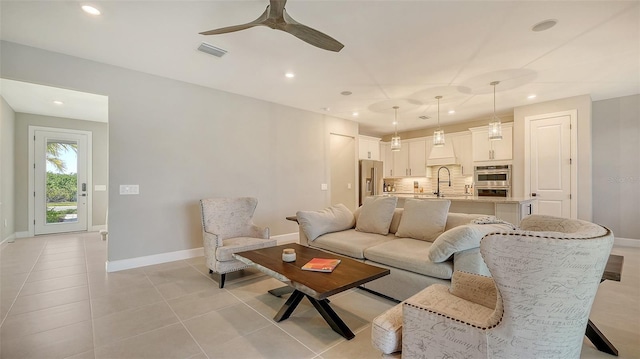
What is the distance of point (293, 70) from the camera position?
3.77 m

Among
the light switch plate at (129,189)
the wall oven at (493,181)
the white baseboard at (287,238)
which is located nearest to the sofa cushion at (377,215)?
the white baseboard at (287,238)

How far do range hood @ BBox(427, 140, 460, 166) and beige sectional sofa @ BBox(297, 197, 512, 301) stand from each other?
3.84 metres

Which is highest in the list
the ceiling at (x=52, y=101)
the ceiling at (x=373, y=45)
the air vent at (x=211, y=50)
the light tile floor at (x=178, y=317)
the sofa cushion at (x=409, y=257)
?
the air vent at (x=211, y=50)

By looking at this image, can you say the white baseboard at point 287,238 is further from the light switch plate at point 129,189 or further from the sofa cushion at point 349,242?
the light switch plate at point 129,189

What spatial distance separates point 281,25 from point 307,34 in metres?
0.22

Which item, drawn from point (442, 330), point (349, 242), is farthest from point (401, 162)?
point (442, 330)

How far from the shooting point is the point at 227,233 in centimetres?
374

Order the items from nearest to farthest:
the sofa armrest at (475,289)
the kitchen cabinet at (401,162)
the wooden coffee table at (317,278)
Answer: the sofa armrest at (475,289) → the wooden coffee table at (317,278) → the kitchen cabinet at (401,162)

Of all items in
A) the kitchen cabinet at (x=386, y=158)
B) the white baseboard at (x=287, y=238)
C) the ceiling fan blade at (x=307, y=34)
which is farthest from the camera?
the kitchen cabinet at (x=386, y=158)

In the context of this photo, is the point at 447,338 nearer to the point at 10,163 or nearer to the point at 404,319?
the point at 404,319

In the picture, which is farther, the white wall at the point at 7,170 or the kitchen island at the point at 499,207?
the white wall at the point at 7,170

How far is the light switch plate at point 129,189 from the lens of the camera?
12.1ft

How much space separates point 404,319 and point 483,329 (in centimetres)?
36

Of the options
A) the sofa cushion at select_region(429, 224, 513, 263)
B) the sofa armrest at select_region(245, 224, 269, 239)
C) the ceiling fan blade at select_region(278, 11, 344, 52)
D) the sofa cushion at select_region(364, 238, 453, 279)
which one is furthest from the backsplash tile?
the ceiling fan blade at select_region(278, 11, 344, 52)
